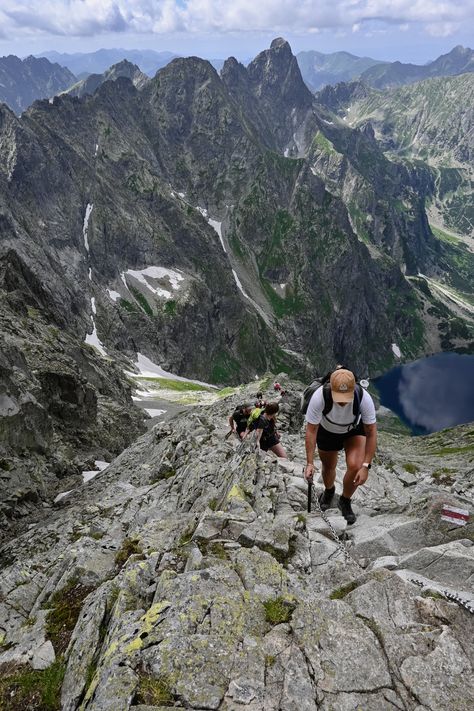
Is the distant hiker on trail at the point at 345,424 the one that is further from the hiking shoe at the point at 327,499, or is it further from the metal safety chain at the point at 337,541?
the hiking shoe at the point at 327,499

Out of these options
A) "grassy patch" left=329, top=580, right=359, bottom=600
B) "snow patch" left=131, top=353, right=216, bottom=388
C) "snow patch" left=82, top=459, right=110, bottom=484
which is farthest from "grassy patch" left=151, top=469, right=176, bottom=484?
"snow patch" left=131, top=353, right=216, bottom=388

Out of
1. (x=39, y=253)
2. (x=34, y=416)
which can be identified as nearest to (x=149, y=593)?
(x=34, y=416)

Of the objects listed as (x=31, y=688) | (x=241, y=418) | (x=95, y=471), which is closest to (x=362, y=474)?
(x=31, y=688)

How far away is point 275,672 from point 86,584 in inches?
339

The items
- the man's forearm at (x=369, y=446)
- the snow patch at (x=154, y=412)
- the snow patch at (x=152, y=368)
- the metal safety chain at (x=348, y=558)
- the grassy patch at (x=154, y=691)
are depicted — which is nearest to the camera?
the grassy patch at (x=154, y=691)

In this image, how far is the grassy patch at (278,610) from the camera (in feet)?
32.2

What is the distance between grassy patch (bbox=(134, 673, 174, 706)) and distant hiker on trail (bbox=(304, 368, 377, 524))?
18.7 ft

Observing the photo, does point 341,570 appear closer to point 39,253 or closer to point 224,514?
point 224,514

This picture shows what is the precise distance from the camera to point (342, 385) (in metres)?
11.6

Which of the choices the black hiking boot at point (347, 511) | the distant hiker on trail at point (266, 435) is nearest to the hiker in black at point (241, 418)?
the distant hiker on trail at point (266, 435)

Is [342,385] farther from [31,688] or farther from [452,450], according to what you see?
[452,450]

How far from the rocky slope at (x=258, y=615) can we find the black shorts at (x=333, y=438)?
2384 mm

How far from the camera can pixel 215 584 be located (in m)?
10.7

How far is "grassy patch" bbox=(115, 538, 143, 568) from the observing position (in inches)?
613
